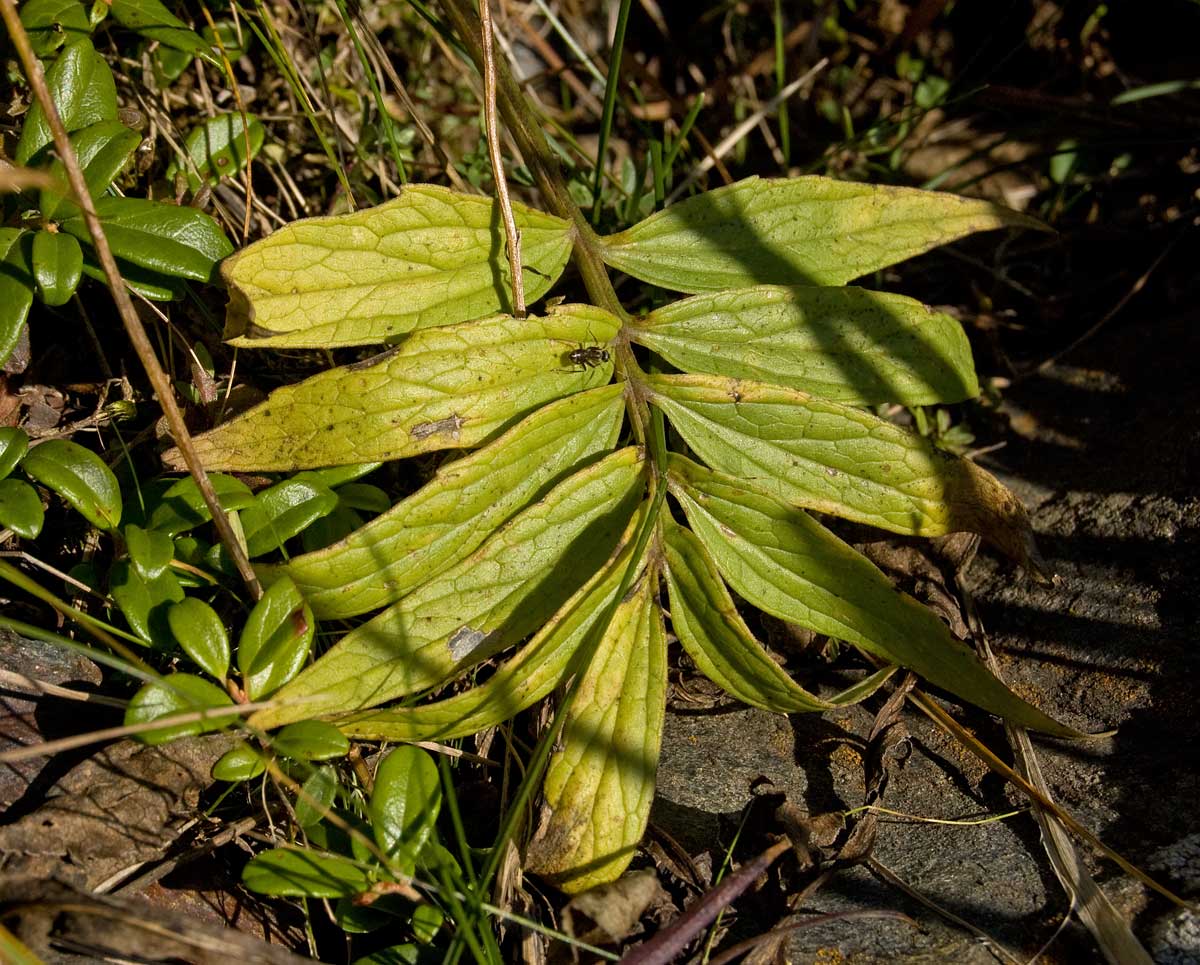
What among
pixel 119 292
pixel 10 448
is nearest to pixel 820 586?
pixel 119 292

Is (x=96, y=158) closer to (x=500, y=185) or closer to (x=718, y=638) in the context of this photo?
(x=500, y=185)

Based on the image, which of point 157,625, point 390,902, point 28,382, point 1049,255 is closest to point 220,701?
point 157,625

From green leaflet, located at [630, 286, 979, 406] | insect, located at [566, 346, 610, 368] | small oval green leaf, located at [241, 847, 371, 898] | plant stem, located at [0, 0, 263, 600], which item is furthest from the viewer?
green leaflet, located at [630, 286, 979, 406]

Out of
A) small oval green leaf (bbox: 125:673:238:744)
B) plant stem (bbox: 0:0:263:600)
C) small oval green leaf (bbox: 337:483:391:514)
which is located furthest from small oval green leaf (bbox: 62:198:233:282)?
small oval green leaf (bbox: 125:673:238:744)

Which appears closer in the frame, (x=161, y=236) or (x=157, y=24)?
(x=161, y=236)

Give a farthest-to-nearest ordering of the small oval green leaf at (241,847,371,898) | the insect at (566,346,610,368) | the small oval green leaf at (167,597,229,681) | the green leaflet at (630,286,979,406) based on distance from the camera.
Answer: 1. the green leaflet at (630,286,979,406)
2. the insect at (566,346,610,368)
3. the small oval green leaf at (167,597,229,681)
4. the small oval green leaf at (241,847,371,898)

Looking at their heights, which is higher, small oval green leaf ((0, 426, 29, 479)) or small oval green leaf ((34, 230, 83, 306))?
small oval green leaf ((34, 230, 83, 306))

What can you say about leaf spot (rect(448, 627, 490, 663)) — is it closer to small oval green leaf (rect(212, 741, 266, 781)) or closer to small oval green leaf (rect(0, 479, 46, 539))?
small oval green leaf (rect(212, 741, 266, 781))
